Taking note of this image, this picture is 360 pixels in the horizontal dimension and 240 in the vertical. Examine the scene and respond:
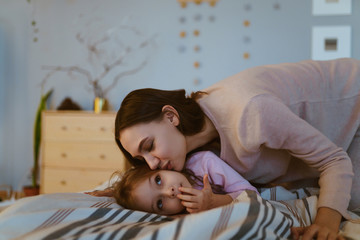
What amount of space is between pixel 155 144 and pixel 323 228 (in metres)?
0.59

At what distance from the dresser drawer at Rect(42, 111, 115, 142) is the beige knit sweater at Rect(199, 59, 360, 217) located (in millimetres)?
2172

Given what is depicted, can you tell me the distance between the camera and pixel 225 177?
4.37 feet

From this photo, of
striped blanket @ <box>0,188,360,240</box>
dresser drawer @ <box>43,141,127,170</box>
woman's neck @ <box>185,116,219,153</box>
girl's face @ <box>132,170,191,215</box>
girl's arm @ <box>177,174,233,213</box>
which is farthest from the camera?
dresser drawer @ <box>43,141,127,170</box>

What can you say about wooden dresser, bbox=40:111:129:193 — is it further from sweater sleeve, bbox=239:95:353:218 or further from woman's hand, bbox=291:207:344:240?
woman's hand, bbox=291:207:344:240

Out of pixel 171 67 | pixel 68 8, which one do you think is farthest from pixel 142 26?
pixel 68 8

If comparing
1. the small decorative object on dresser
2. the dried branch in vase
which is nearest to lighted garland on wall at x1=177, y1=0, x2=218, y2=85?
the dried branch in vase

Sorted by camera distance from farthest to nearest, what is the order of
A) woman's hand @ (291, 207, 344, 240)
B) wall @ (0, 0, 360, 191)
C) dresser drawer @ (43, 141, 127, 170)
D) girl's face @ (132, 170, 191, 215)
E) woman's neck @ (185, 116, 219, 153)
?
wall @ (0, 0, 360, 191) < dresser drawer @ (43, 141, 127, 170) < woman's neck @ (185, 116, 219, 153) < girl's face @ (132, 170, 191, 215) < woman's hand @ (291, 207, 344, 240)

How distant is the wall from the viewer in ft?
12.3

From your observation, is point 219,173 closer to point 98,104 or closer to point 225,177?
point 225,177

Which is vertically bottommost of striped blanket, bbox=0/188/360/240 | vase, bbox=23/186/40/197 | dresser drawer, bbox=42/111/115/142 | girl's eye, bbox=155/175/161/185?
vase, bbox=23/186/40/197

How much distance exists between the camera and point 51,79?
4.34 m

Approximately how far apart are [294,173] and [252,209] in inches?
29.3

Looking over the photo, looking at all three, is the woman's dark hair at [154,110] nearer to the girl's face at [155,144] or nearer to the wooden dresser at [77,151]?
the girl's face at [155,144]

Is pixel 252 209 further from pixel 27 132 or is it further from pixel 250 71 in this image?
pixel 27 132
